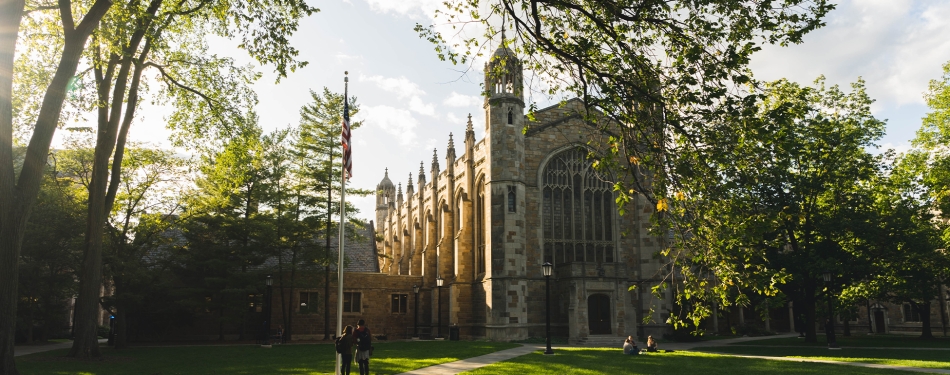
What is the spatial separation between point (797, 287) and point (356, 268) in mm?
28600

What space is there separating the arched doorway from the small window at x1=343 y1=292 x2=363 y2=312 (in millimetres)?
13635

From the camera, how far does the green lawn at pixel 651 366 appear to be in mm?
17344

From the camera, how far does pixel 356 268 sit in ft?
152

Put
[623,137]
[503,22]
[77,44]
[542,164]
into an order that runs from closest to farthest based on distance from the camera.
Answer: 1. [623,137]
2. [503,22]
3. [77,44]
4. [542,164]

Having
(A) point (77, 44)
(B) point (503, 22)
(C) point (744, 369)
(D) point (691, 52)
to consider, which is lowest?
(C) point (744, 369)

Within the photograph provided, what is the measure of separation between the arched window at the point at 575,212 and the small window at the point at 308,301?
45.2ft

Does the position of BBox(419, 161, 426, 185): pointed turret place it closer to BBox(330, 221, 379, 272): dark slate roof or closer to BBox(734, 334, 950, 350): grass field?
BBox(330, 221, 379, 272): dark slate roof

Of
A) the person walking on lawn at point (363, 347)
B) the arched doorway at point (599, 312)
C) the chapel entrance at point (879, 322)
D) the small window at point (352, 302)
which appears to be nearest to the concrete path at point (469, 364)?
the person walking on lawn at point (363, 347)

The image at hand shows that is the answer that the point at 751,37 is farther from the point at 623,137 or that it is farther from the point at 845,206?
the point at 845,206

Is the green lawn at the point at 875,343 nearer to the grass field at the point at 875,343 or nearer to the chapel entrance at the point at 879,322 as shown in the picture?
the grass field at the point at 875,343

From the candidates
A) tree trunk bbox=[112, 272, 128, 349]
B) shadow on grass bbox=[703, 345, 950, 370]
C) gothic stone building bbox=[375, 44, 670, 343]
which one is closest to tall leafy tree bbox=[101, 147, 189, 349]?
tree trunk bbox=[112, 272, 128, 349]

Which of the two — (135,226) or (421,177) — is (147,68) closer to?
(135,226)

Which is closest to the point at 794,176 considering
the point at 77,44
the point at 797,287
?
the point at 797,287

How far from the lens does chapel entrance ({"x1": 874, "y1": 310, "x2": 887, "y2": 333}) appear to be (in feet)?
161
